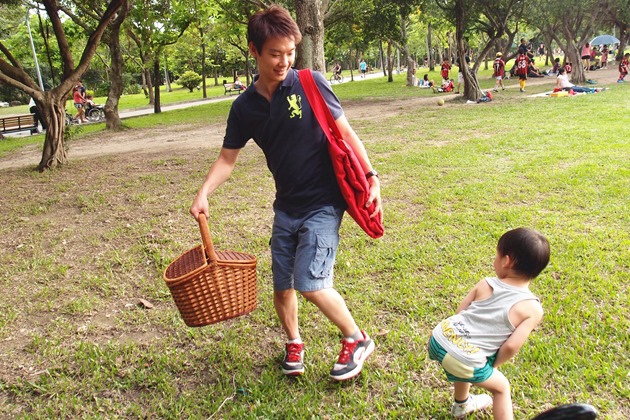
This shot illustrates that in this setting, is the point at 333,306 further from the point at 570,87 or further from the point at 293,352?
the point at 570,87

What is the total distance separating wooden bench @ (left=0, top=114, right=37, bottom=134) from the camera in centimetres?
1639

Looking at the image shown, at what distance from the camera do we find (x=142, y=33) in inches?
682

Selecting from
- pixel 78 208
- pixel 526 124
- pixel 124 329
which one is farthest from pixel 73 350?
pixel 526 124

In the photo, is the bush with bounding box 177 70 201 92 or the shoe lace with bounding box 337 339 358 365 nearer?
the shoe lace with bounding box 337 339 358 365

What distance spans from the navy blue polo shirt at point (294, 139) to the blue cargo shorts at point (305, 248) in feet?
0.20

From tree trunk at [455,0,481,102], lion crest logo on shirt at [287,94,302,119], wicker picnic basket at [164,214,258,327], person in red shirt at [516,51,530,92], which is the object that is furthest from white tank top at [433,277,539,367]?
person in red shirt at [516,51,530,92]

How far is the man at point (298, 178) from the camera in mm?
2367

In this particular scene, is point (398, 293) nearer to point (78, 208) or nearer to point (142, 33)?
point (78, 208)

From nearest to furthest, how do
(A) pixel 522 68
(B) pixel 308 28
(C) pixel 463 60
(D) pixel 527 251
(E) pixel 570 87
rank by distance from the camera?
(D) pixel 527 251 → (B) pixel 308 28 → (E) pixel 570 87 → (C) pixel 463 60 → (A) pixel 522 68

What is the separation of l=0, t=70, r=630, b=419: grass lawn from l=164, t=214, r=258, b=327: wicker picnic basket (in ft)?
1.56

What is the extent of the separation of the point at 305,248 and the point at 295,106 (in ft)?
2.22

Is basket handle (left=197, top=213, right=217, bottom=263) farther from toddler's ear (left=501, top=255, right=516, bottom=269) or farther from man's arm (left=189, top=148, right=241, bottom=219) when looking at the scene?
toddler's ear (left=501, top=255, right=516, bottom=269)

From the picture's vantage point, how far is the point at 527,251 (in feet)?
6.33

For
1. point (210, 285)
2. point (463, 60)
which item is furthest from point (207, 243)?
point (463, 60)
